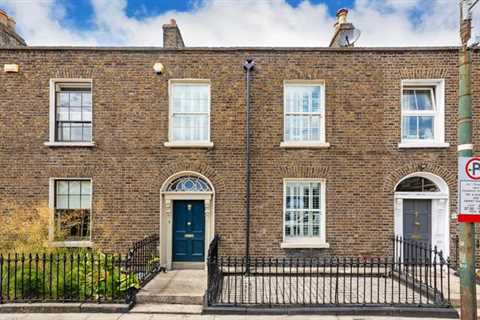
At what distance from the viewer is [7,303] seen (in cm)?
630

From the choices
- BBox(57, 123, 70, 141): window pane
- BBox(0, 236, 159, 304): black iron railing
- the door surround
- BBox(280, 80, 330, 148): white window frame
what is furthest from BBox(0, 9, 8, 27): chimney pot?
BBox(280, 80, 330, 148): white window frame

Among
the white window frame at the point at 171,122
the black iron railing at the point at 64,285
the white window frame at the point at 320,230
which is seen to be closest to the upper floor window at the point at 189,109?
the white window frame at the point at 171,122

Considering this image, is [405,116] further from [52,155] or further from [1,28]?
[1,28]

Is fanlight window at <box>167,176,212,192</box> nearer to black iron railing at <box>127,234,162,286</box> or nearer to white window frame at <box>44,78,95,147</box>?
black iron railing at <box>127,234,162,286</box>

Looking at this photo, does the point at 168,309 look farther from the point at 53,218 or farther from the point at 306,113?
the point at 306,113

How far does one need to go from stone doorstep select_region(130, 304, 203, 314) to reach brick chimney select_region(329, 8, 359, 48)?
9.03 meters

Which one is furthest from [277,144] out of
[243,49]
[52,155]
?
[52,155]

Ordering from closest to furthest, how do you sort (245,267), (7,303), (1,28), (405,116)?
(7,303) < (245,267) < (405,116) < (1,28)

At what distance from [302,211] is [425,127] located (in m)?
4.51

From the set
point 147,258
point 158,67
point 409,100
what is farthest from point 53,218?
point 409,100

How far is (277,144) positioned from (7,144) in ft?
26.1

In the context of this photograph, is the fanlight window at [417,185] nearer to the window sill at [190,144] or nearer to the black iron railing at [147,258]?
the window sill at [190,144]

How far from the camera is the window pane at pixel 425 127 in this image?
9.44 metres

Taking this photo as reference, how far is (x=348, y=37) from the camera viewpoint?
10312 millimetres
